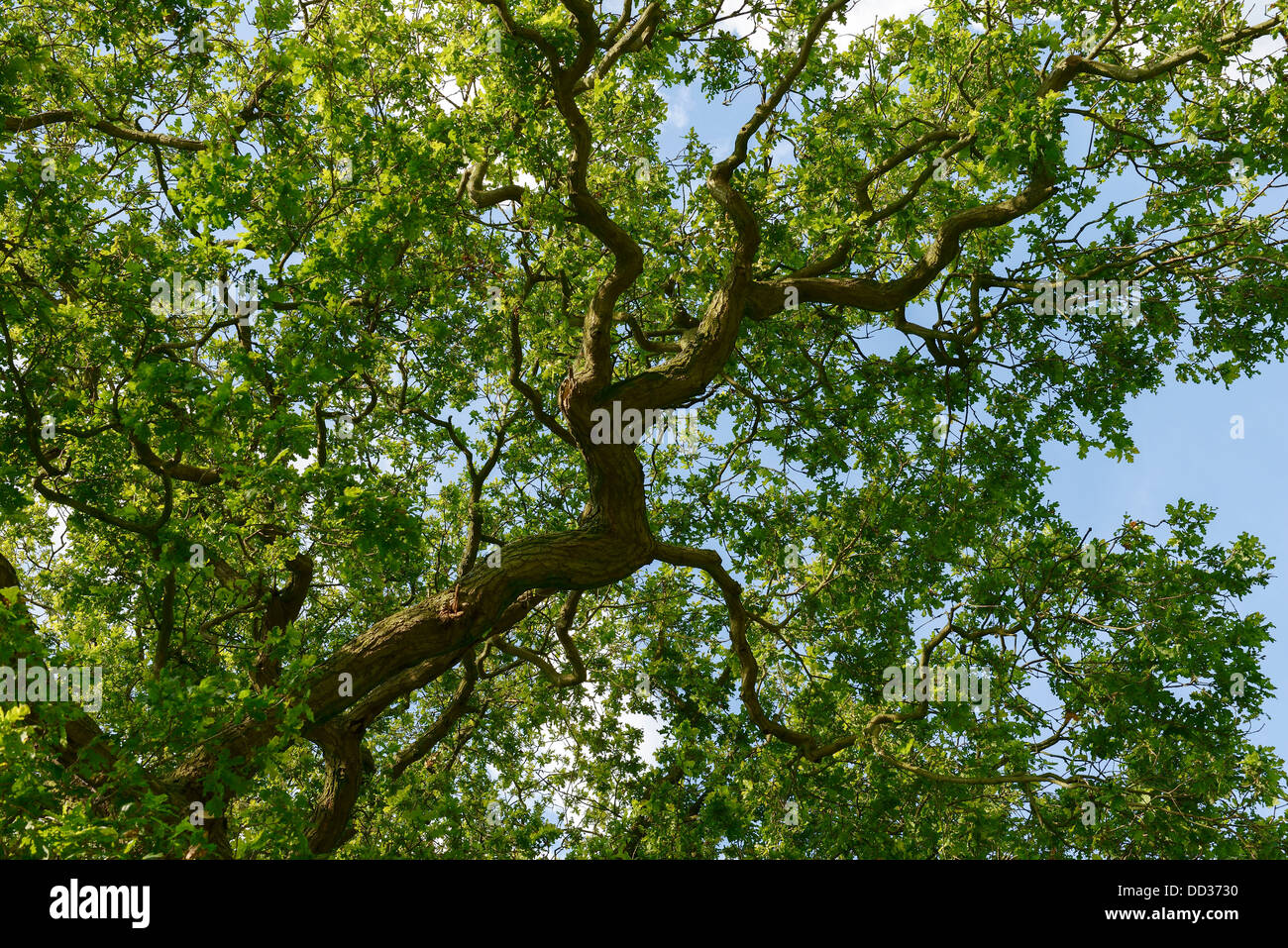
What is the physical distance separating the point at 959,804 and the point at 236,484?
6.64 m

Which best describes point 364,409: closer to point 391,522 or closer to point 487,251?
point 487,251

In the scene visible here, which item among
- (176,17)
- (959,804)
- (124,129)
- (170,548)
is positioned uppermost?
(176,17)

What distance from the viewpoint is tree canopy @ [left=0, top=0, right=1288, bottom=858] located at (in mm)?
7211

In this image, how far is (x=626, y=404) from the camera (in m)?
7.92

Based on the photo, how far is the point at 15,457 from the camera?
7277mm

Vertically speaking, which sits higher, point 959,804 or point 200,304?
point 200,304

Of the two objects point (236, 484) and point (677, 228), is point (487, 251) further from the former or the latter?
point (236, 484)

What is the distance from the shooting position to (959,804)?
8820 millimetres

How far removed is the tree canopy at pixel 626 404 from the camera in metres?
7.21

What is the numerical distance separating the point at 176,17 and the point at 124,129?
3.97 ft

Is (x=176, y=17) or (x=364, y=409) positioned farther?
(x=364, y=409)
